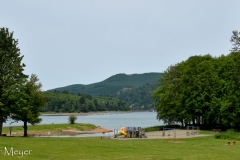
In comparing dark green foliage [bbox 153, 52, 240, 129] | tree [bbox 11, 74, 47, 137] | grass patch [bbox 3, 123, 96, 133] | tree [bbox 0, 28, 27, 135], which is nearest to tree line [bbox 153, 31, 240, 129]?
dark green foliage [bbox 153, 52, 240, 129]

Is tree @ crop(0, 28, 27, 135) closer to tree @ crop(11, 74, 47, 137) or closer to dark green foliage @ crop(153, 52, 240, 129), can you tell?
tree @ crop(11, 74, 47, 137)

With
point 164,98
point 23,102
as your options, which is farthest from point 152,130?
point 23,102

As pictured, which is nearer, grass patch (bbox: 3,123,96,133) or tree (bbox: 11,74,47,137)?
tree (bbox: 11,74,47,137)

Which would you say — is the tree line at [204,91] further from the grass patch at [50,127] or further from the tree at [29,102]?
the tree at [29,102]

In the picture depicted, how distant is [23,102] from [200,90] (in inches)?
1247

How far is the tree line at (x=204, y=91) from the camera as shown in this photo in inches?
2170

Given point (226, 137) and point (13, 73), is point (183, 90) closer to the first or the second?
point (226, 137)

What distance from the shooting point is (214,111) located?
194 feet

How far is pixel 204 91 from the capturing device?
61.7m

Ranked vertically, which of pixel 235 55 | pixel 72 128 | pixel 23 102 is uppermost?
pixel 235 55

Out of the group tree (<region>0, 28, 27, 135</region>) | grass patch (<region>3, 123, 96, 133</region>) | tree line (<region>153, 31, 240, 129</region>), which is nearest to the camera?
tree (<region>0, 28, 27, 135</region>)

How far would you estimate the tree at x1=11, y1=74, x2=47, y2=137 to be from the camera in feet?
147

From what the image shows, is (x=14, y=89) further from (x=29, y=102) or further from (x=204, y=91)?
(x=204, y=91)

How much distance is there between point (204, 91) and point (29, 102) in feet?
101
